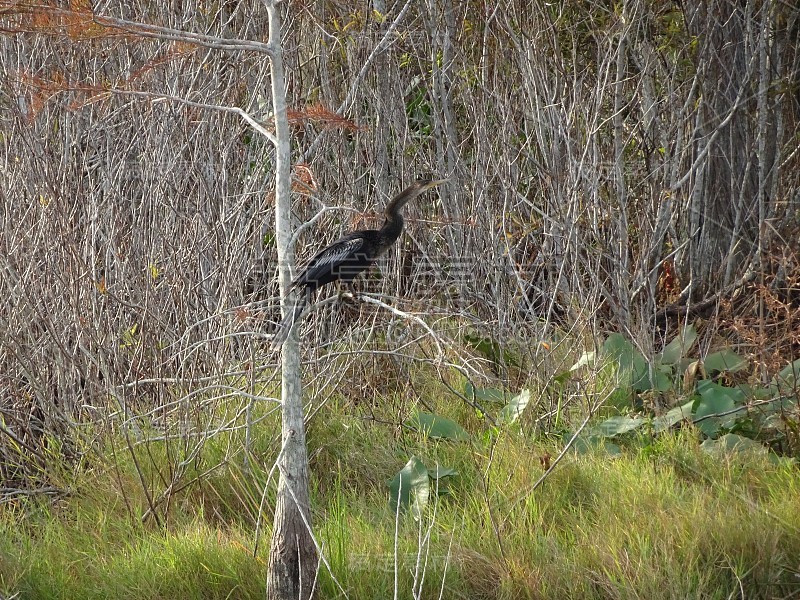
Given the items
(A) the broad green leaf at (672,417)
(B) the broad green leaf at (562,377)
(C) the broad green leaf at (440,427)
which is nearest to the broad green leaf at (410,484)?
(C) the broad green leaf at (440,427)

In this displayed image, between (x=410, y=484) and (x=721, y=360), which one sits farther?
(x=721, y=360)

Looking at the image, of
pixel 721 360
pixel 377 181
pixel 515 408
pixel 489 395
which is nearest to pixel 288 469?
pixel 515 408

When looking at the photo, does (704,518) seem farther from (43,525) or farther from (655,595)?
(43,525)

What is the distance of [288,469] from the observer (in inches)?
113

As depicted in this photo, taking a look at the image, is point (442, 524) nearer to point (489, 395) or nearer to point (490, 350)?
point (489, 395)

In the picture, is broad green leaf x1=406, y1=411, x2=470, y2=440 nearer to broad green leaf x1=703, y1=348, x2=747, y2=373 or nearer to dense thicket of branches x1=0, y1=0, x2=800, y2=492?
dense thicket of branches x1=0, y1=0, x2=800, y2=492

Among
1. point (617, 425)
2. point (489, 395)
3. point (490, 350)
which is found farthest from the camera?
point (490, 350)

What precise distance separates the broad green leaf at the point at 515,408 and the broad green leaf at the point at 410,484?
54 cm

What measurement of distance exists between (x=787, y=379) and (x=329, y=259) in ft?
6.83

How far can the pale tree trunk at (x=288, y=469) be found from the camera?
108 inches

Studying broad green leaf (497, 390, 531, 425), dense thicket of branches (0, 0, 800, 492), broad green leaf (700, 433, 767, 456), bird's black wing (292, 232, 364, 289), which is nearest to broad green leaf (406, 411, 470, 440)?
broad green leaf (497, 390, 531, 425)

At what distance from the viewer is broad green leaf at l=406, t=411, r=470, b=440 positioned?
4027 mm

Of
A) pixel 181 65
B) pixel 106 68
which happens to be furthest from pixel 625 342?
pixel 106 68

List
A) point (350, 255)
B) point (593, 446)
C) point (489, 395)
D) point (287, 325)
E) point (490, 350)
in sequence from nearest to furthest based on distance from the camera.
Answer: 1. point (287, 325)
2. point (350, 255)
3. point (593, 446)
4. point (489, 395)
5. point (490, 350)
